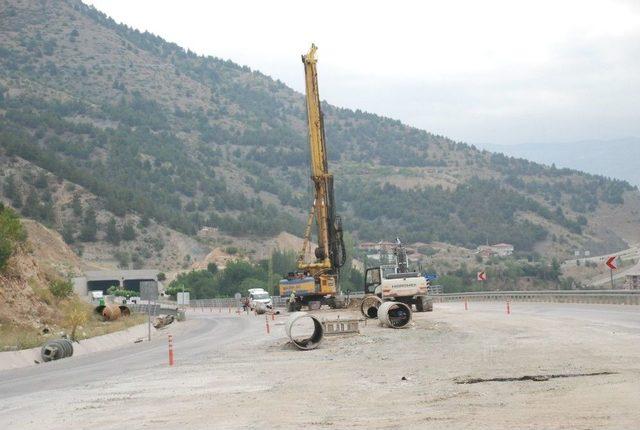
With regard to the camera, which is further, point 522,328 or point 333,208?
point 333,208

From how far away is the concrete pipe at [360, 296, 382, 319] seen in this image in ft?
134

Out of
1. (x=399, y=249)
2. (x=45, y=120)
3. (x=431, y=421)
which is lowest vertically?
(x=431, y=421)

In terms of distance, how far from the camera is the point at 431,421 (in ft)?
39.9

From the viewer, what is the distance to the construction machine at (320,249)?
55.9 metres

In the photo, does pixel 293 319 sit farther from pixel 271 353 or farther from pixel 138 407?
pixel 138 407

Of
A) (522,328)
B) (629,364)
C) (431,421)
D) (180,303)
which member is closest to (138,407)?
(431,421)

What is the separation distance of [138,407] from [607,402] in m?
7.90

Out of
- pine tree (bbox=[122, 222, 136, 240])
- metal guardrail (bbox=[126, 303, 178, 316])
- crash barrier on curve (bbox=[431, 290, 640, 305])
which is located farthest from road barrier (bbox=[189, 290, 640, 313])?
pine tree (bbox=[122, 222, 136, 240])

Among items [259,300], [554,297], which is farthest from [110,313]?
[554,297]

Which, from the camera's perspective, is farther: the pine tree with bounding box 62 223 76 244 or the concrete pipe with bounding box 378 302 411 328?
the pine tree with bounding box 62 223 76 244

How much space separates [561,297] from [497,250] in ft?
404

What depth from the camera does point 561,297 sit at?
185ft

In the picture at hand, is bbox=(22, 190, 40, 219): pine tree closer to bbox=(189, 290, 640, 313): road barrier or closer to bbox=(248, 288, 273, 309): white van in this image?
bbox=(189, 290, 640, 313): road barrier

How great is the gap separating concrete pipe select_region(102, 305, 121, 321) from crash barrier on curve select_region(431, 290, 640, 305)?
2747 centimetres
